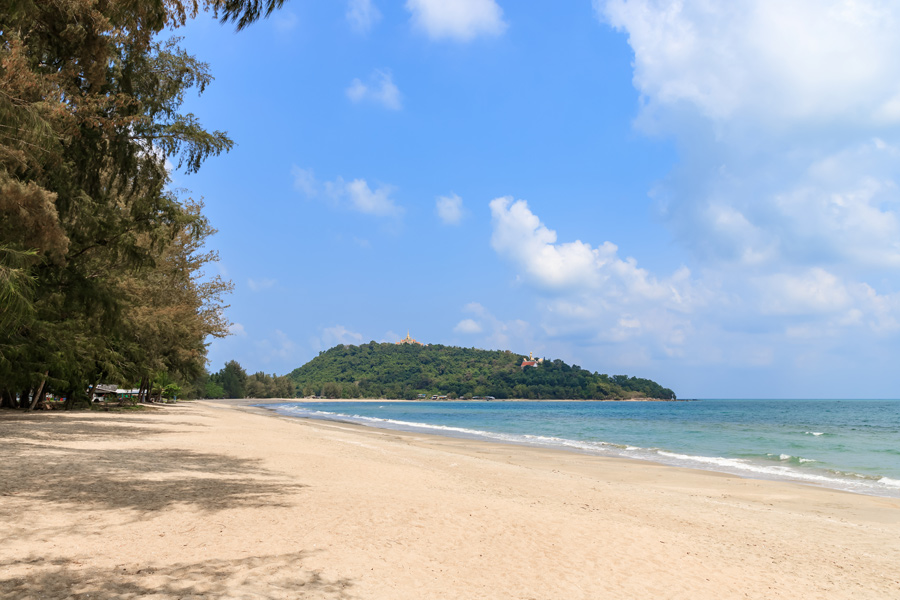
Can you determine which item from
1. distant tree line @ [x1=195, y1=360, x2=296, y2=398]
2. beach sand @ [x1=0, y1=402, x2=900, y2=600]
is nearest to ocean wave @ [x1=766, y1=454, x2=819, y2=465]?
beach sand @ [x1=0, y1=402, x2=900, y2=600]

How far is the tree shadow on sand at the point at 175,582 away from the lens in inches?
173

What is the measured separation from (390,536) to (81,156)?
9.46 m

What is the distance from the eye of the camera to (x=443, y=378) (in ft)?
592

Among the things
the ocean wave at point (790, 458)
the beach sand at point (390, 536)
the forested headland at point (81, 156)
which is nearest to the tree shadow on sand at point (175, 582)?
the beach sand at point (390, 536)

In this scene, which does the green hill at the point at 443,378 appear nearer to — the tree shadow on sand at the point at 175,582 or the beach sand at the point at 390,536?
the beach sand at the point at 390,536

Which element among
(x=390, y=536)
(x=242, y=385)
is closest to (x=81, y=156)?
(x=390, y=536)

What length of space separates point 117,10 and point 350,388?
16864 centimetres

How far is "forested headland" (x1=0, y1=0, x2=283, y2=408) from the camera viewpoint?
765cm

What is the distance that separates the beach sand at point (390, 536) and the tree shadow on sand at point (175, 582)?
22 millimetres

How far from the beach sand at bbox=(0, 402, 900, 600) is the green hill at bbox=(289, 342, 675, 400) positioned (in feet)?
513

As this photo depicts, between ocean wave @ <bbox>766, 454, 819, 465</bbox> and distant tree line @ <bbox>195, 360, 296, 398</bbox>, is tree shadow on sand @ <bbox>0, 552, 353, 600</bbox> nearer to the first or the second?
ocean wave @ <bbox>766, 454, 819, 465</bbox>

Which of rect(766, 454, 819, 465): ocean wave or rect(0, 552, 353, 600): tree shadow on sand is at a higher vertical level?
rect(0, 552, 353, 600): tree shadow on sand

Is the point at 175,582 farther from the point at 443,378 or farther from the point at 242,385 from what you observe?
the point at 443,378

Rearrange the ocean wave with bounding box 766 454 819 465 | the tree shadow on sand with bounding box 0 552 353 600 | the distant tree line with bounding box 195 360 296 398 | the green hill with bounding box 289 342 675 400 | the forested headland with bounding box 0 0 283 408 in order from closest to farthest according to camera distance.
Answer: the tree shadow on sand with bounding box 0 552 353 600 → the forested headland with bounding box 0 0 283 408 → the ocean wave with bounding box 766 454 819 465 → the distant tree line with bounding box 195 360 296 398 → the green hill with bounding box 289 342 675 400
